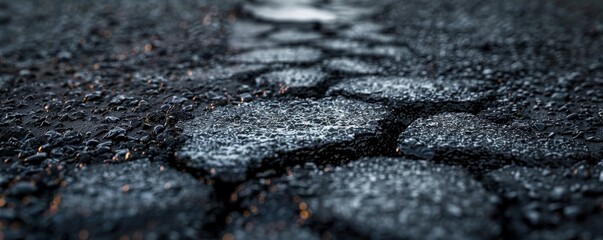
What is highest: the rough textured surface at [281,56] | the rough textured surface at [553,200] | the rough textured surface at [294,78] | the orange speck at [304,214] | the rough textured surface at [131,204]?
the rough textured surface at [553,200]

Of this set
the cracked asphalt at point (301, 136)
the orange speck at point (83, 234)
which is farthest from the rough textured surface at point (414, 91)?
the orange speck at point (83, 234)

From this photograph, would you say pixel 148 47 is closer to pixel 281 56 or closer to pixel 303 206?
pixel 281 56

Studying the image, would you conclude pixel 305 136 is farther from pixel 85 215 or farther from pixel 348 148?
pixel 85 215

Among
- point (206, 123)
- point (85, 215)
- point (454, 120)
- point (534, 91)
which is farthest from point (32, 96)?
point (534, 91)

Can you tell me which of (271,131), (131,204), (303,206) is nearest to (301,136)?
(271,131)

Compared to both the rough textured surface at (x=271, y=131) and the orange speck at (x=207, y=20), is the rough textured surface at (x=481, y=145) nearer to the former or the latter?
the rough textured surface at (x=271, y=131)

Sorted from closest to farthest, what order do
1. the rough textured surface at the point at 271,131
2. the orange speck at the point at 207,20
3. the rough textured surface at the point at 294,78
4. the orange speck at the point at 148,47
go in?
the rough textured surface at the point at 271,131, the rough textured surface at the point at 294,78, the orange speck at the point at 148,47, the orange speck at the point at 207,20

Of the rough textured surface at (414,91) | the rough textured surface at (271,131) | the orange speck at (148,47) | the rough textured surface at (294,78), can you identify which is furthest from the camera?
the orange speck at (148,47)
